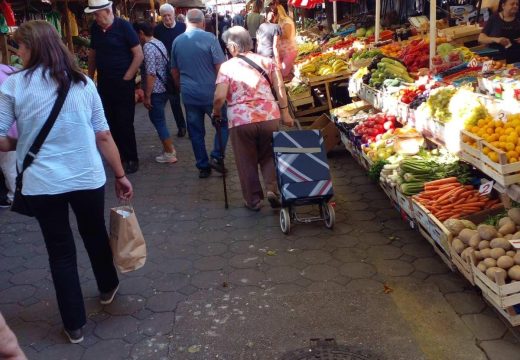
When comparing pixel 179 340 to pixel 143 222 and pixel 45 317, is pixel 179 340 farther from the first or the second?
pixel 143 222

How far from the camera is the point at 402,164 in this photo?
4.97 meters

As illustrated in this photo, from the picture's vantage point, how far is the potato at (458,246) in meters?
3.61

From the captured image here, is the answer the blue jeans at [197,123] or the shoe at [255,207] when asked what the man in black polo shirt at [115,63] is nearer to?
the blue jeans at [197,123]

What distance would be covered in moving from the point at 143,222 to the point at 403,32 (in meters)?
7.38

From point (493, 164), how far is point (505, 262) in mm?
713

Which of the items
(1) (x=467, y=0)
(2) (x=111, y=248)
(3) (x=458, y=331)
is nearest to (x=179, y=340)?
(2) (x=111, y=248)

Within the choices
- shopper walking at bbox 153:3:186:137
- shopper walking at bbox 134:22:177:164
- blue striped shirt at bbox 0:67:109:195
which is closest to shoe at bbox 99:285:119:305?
blue striped shirt at bbox 0:67:109:195

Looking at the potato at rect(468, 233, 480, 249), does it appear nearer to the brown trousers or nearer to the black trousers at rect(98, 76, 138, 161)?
the brown trousers

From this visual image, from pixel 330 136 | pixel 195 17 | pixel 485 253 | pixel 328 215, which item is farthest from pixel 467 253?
pixel 195 17

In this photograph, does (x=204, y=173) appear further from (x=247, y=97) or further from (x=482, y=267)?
(x=482, y=267)

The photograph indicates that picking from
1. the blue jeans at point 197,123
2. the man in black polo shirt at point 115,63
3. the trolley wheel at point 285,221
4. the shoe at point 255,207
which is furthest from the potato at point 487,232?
the man in black polo shirt at point 115,63

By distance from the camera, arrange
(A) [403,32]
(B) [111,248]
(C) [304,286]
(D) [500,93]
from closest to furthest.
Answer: (B) [111,248], (C) [304,286], (D) [500,93], (A) [403,32]

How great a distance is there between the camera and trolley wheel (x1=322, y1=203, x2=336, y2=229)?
500 centimetres

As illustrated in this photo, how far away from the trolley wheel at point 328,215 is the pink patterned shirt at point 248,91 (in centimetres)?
104
